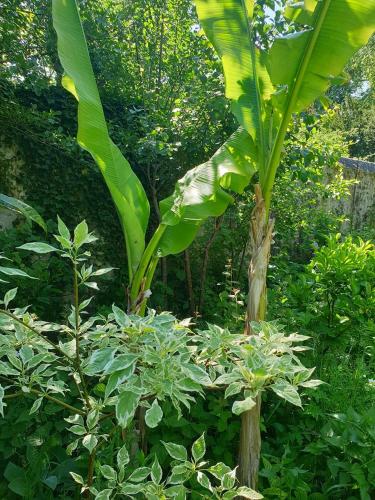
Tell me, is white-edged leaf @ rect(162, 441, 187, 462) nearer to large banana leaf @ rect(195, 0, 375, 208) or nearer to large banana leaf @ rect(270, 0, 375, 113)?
large banana leaf @ rect(195, 0, 375, 208)

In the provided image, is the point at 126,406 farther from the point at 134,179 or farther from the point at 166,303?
the point at 166,303

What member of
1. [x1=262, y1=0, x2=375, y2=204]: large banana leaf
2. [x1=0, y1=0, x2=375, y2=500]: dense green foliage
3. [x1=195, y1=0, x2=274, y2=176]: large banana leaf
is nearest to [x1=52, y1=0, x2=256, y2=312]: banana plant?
[x1=195, y1=0, x2=274, y2=176]: large banana leaf

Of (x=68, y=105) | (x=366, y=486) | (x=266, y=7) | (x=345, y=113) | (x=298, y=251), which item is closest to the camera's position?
(x=366, y=486)

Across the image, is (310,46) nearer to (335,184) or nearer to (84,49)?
(84,49)

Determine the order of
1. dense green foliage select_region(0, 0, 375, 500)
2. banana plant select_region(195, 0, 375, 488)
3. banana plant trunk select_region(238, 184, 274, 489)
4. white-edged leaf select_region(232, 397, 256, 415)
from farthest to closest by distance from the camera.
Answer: banana plant select_region(195, 0, 375, 488) < banana plant trunk select_region(238, 184, 274, 489) < dense green foliage select_region(0, 0, 375, 500) < white-edged leaf select_region(232, 397, 256, 415)

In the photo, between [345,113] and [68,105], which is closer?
[68,105]

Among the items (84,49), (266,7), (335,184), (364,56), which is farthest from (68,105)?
(364,56)

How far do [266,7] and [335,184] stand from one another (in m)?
2.12

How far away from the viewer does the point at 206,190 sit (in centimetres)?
240

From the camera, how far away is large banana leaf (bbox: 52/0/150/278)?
7.23 feet

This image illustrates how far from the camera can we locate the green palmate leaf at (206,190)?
2.39m

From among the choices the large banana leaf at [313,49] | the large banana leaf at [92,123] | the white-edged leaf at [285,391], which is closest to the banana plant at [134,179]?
the large banana leaf at [92,123]

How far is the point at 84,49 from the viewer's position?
2.30 meters

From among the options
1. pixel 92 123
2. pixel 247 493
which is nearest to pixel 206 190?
pixel 92 123
